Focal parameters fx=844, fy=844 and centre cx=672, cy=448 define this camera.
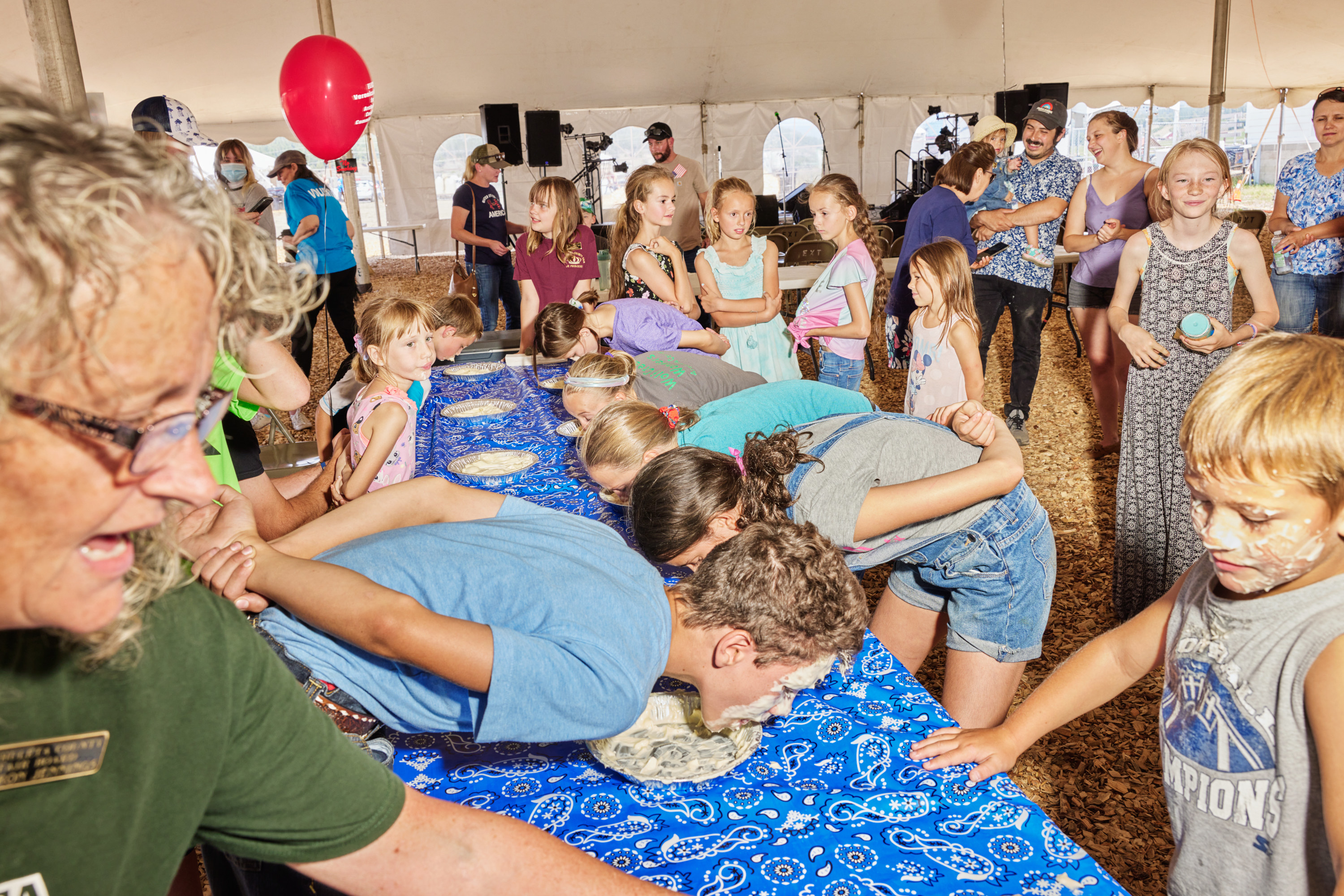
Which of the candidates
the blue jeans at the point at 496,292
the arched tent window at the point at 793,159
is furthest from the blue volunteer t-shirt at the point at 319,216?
the arched tent window at the point at 793,159

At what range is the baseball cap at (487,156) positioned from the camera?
6.50 meters

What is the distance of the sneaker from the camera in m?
5.01

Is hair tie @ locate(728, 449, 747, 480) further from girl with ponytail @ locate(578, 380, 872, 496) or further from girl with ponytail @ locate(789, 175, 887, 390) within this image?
girl with ponytail @ locate(789, 175, 887, 390)

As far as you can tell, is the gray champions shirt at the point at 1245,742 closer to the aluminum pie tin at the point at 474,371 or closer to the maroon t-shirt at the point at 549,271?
the aluminum pie tin at the point at 474,371

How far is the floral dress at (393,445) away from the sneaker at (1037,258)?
396 cm

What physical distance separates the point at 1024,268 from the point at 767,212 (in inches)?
258

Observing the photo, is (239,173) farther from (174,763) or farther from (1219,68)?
(1219,68)

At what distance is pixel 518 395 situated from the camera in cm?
350

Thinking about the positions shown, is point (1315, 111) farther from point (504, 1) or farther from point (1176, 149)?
point (504, 1)

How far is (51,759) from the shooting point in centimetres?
59

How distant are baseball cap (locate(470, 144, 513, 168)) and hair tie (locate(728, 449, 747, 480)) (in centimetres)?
510

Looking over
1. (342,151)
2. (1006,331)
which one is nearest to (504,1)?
(342,151)

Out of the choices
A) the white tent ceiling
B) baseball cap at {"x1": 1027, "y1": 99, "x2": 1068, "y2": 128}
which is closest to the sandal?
baseball cap at {"x1": 1027, "y1": 99, "x2": 1068, "y2": 128}

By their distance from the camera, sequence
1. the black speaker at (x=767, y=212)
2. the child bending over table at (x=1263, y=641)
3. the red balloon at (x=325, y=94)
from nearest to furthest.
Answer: the child bending over table at (x=1263, y=641), the red balloon at (x=325, y=94), the black speaker at (x=767, y=212)
